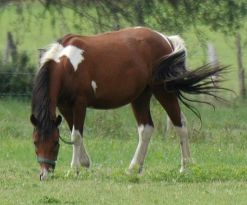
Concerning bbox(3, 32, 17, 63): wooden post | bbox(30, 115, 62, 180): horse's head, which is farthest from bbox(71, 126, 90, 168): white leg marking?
bbox(3, 32, 17, 63): wooden post

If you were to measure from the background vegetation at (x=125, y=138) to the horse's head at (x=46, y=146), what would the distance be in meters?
0.18

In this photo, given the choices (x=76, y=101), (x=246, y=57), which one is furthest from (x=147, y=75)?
(x=246, y=57)

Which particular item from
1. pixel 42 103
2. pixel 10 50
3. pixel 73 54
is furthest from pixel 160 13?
pixel 42 103

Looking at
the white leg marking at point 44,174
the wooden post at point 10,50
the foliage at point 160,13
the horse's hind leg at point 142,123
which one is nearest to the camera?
the white leg marking at point 44,174

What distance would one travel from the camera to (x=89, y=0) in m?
20.6

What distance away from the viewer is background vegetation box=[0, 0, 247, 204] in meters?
10.4

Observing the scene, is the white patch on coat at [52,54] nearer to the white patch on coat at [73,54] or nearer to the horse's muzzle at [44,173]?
the white patch on coat at [73,54]

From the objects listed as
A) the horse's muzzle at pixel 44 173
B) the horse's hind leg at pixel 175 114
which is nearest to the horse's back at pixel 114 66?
the horse's hind leg at pixel 175 114

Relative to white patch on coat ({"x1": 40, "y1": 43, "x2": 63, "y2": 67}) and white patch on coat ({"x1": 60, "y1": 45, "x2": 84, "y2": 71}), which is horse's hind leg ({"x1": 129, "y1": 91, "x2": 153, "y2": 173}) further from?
white patch on coat ({"x1": 40, "y1": 43, "x2": 63, "y2": 67})

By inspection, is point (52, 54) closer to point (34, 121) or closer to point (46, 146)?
point (34, 121)

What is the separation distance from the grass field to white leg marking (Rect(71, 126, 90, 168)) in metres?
0.17

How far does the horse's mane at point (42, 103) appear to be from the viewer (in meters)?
11.7

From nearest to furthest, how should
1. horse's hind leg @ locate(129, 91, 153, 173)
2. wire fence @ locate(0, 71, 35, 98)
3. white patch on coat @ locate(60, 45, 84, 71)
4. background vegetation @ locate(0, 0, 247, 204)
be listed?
background vegetation @ locate(0, 0, 247, 204)
white patch on coat @ locate(60, 45, 84, 71)
horse's hind leg @ locate(129, 91, 153, 173)
wire fence @ locate(0, 71, 35, 98)

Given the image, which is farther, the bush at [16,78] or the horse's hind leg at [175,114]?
the bush at [16,78]
